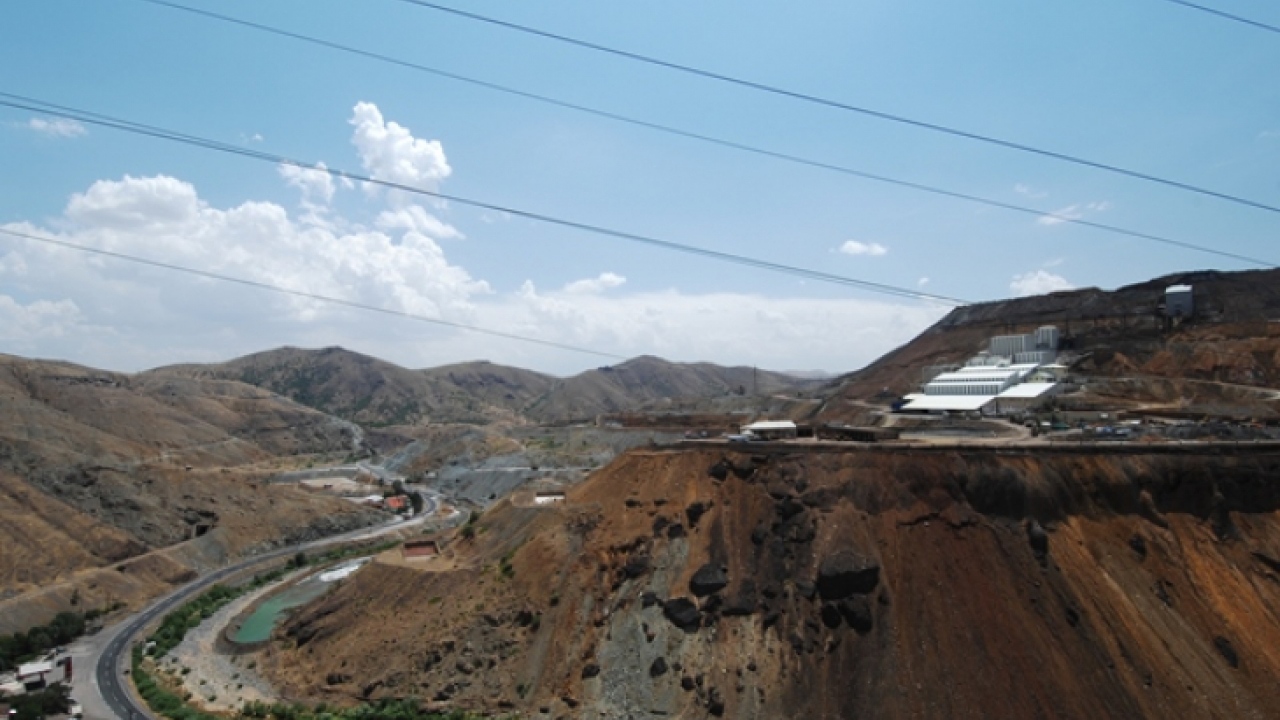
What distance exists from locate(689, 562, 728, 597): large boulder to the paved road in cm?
3125

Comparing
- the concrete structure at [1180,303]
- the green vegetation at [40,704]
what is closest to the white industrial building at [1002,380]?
the concrete structure at [1180,303]

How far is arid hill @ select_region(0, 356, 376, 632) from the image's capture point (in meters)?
65.7

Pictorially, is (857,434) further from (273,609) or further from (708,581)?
(273,609)

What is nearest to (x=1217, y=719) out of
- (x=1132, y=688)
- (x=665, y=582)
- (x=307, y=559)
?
(x=1132, y=688)

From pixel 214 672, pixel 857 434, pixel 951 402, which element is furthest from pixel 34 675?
pixel 951 402

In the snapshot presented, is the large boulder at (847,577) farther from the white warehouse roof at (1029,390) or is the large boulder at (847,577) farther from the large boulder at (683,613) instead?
the white warehouse roof at (1029,390)

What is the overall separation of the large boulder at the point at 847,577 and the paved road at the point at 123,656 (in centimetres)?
3785

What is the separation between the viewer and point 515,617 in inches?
1660

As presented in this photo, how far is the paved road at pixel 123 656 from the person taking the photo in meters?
42.9

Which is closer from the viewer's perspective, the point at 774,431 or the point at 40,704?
the point at 40,704

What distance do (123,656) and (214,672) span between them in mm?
10573

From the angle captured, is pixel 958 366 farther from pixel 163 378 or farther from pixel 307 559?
pixel 163 378

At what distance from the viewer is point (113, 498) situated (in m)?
79.9

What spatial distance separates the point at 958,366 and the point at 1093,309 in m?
22.7
